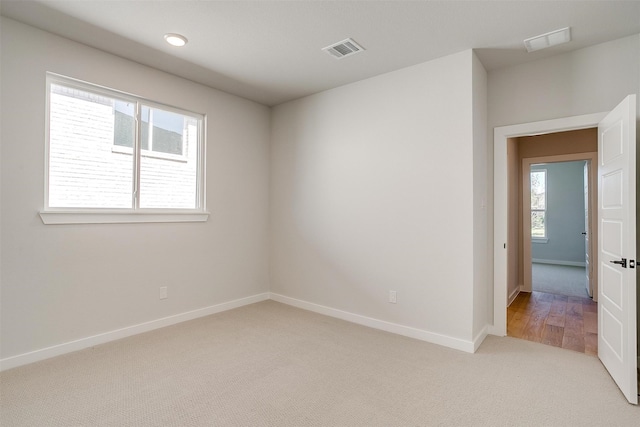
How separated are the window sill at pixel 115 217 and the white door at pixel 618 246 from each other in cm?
388

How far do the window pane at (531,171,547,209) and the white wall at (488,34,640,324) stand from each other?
6108 mm

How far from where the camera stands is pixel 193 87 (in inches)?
149

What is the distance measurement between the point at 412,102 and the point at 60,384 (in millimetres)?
3838

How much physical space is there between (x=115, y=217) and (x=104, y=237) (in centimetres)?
21

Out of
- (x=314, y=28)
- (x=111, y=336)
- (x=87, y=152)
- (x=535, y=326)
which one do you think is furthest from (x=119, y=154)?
(x=535, y=326)

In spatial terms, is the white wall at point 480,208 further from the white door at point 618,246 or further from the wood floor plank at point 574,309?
the wood floor plank at point 574,309

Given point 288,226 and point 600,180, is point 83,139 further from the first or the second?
point 600,180

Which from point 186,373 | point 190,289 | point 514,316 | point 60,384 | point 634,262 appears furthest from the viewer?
point 514,316

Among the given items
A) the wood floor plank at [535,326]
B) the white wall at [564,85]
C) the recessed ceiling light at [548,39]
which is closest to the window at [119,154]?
the white wall at [564,85]

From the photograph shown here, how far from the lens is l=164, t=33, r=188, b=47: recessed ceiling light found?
274 cm

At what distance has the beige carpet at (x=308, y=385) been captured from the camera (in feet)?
6.50

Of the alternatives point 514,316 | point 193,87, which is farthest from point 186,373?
point 514,316

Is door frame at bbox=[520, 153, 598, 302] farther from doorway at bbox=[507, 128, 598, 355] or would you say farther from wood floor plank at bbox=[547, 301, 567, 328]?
wood floor plank at bbox=[547, 301, 567, 328]

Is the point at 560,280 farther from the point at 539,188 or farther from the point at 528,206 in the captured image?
the point at 539,188
